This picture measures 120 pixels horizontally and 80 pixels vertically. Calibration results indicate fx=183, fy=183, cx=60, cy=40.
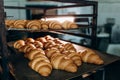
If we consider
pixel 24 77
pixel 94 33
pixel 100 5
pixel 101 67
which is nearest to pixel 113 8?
pixel 100 5

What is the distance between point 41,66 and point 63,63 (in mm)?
171

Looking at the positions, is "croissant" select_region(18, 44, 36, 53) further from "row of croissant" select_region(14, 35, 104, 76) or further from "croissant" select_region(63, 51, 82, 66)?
"croissant" select_region(63, 51, 82, 66)

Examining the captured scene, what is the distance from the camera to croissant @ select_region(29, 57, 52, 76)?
1.29 metres

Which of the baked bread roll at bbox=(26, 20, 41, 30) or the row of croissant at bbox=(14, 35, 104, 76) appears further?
the baked bread roll at bbox=(26, 20, 41, 30)

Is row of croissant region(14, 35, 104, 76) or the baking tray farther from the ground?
row of croissant region(14, 35, 104, 76)

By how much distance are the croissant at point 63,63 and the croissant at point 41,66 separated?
0.19 ft

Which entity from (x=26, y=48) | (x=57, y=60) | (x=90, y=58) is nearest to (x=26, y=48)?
(x=26, y=48)

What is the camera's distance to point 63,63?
1.39 metres

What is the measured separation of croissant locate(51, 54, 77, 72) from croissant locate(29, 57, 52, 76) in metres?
0.06

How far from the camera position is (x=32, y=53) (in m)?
1.57

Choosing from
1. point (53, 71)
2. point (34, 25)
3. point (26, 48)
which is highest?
point (34, 25)

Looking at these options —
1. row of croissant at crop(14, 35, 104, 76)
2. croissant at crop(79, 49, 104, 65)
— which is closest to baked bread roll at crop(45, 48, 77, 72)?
row of croissant at crop(14, 35, 104, 76)

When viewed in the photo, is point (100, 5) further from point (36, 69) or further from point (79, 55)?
point (36, 69)

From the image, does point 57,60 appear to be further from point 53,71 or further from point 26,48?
point 26,48
